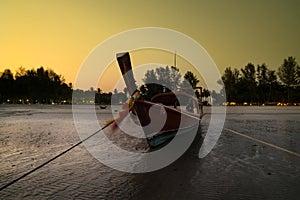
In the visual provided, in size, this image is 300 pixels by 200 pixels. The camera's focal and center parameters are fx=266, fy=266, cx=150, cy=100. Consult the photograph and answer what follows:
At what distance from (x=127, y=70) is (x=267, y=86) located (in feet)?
381

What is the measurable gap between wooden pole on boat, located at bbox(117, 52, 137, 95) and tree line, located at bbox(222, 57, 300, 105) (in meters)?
110

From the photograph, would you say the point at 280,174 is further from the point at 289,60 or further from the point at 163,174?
the point at 289,60

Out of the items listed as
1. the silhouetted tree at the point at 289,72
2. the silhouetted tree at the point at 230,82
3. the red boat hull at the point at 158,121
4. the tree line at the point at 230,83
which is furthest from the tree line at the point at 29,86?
the red boat hull at the point at 158,121

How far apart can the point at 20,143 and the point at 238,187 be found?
7.41 m

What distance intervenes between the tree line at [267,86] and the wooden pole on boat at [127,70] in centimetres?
10954

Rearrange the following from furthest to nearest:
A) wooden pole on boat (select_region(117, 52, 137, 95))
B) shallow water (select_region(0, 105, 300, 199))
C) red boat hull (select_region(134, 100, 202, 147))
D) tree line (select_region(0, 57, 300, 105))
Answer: tree line (select_region(0, 57, 300, 105)) → red boat hull (select_region(134, 100, 202, 147)) → wooden pole on boat (select_region(117, 52, 137, 95)) → shallow water (select_region(0, 105, 300, 199))

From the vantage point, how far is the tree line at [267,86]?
103m

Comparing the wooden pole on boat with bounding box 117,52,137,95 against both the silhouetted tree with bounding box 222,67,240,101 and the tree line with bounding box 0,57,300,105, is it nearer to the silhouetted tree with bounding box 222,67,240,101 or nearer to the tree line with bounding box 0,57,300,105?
the tree line with bounding box 0,57,300,105

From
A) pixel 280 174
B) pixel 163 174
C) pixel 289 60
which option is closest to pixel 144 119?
pixel 163 174

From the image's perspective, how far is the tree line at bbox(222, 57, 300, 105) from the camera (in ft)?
338

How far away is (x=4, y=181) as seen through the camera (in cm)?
461

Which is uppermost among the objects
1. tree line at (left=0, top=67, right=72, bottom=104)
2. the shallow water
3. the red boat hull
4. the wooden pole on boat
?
tree line at (left=0, top=67, right=72, bottom=104)

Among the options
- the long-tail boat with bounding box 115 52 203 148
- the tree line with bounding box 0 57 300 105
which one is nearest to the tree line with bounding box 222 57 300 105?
the tree line with bounding box 0 57 300 105

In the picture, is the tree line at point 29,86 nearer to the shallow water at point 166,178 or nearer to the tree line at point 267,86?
the tree line at point 267,86
